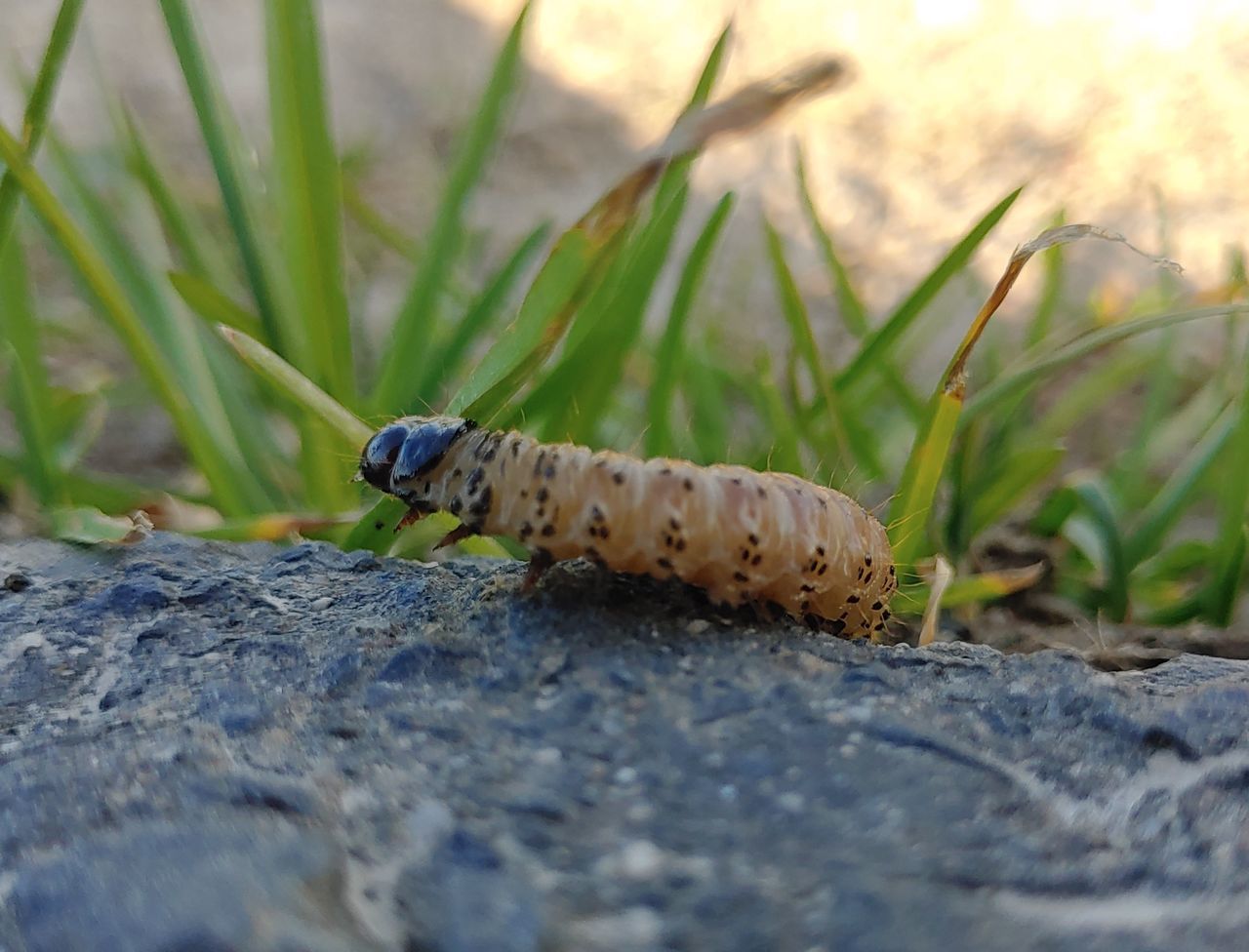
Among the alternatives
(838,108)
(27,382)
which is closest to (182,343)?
(27,382)

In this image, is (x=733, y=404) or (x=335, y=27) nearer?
(x=733, y=404)

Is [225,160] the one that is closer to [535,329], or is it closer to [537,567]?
[535,329]

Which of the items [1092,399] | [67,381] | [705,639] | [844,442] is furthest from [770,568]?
Answer: [67,381]

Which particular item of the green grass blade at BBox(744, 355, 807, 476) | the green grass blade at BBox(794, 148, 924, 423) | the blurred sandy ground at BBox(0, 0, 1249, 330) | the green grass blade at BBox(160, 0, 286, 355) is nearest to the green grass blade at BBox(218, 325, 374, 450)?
the green grass blade at BBox(160, 0, 286, 355)

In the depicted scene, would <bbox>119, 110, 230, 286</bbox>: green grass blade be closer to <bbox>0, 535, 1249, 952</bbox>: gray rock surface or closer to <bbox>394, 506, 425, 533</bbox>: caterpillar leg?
<bbox>394, 506, 425, 533</bbox>: caterpillar leg

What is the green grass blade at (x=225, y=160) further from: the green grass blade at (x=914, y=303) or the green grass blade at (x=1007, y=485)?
the green grass blade at (x=1007, y=485)

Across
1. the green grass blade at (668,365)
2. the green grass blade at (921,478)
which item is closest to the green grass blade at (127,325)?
the green grass blade at (668,365)

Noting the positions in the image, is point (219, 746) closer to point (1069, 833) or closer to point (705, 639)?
point (705, 639)
